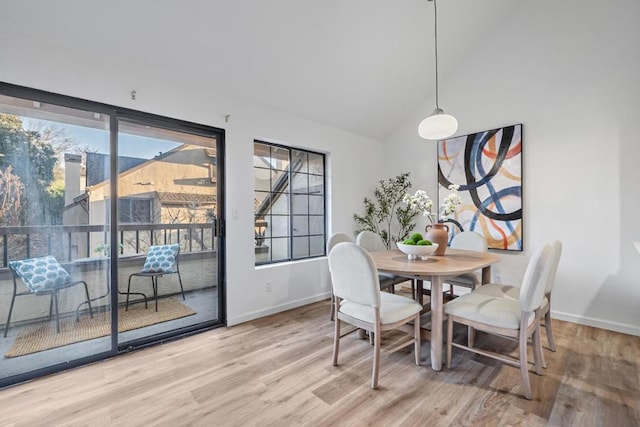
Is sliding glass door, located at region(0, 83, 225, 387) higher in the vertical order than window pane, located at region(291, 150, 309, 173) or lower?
lower

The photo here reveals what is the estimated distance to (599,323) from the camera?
9.83 feet

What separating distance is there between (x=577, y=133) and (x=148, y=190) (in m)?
4.47

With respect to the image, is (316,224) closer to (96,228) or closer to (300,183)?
(300,183)

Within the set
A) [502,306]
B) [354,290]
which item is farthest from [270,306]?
[502,306]

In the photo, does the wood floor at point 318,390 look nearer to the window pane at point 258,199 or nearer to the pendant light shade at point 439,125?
the window pane at point 258,199

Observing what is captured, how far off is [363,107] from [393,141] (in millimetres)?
1008

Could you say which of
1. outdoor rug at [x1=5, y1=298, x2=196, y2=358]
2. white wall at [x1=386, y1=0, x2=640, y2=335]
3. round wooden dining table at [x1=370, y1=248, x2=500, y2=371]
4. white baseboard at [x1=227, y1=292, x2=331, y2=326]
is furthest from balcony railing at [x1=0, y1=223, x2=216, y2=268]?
white wall at [x1=386, y1=0, x2=640, y2=335]

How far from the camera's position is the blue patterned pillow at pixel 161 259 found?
2.97 metres

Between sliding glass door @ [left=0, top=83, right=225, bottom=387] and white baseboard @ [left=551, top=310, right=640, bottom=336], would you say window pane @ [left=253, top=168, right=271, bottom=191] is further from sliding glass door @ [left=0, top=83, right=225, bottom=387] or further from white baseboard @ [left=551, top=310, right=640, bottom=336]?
white baseboard @ [left=551, top=310, right=640, bottom=336]

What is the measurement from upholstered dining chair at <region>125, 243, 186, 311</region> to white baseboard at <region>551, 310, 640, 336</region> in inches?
167

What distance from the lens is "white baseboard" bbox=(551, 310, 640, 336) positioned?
2.82 m

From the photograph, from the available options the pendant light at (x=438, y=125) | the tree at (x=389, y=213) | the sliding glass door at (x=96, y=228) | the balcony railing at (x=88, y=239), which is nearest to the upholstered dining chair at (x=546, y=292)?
the pendant light at (x=438, y=125)

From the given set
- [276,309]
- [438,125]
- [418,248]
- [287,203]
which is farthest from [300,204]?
[438,125]

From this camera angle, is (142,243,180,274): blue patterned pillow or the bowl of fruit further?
(142,243,180,274): blue patterned pillow
